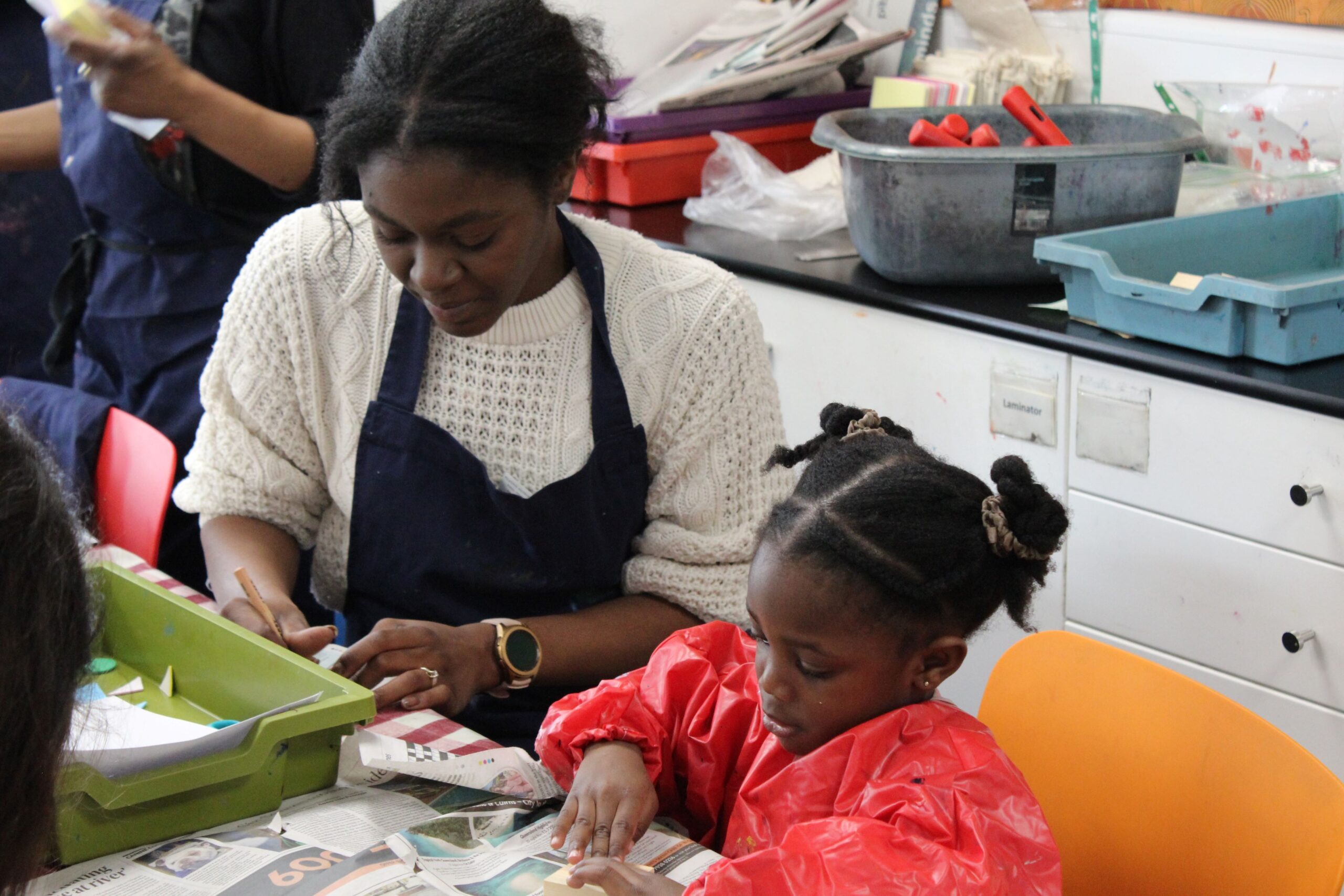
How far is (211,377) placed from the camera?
1551 mm

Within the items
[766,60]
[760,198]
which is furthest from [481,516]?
[766,60]

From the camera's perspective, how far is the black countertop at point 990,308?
1697 millimetres

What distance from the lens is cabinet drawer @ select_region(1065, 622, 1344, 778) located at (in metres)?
1.78

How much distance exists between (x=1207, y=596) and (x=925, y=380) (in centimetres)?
53

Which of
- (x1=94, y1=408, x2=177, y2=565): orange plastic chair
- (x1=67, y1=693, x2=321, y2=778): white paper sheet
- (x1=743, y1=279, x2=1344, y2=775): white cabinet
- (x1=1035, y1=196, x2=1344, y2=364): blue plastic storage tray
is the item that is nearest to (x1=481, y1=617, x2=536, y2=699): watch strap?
(x1=67, y1=693, x2=321, y2=778): white paper sheet

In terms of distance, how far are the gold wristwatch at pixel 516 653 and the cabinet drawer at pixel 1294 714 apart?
31.8 inches

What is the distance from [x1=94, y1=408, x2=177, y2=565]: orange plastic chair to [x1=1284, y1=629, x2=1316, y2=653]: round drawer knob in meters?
1.48

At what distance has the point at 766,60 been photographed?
2.68m

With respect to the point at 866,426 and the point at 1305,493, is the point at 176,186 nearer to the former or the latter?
the point at 866,426

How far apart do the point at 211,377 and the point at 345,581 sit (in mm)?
280

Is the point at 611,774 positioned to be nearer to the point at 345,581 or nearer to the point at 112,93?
the point at 345,581

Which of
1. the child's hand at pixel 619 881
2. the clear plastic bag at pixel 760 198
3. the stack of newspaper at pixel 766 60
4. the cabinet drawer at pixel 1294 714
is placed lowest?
the cabinet drawer at pixel 1294 714

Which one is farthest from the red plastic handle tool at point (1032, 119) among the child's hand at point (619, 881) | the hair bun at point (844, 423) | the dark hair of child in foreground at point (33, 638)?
the dark hair of child in foreground at point (33, 638)

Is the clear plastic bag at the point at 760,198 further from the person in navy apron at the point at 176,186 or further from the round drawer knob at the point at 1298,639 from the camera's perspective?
the round drawer knob at the point at 1298,639
